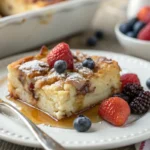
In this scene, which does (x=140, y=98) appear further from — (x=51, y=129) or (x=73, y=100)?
(x=51, y=129)

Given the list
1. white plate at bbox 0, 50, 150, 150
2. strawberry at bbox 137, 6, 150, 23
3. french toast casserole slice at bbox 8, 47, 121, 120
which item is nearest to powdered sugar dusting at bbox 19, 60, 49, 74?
french toast casserole slice at bbox 8, 47, 121, 120

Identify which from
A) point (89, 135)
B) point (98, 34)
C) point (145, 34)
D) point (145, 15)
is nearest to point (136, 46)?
point (145, 34)

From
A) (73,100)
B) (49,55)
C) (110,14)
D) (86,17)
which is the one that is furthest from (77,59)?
(110,14)

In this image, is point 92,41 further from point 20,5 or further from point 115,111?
point 115,111

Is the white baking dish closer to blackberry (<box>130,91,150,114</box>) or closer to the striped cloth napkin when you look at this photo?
blackberry (<box>130,91,150,114</box>)

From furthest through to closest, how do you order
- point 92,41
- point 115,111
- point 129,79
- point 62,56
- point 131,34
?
1. point 92,41
2. point 131,34
3. point 129,79
4. point 62,56
5. point 115,111

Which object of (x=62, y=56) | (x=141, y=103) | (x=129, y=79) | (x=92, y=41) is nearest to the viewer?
(x=141, y=103)
